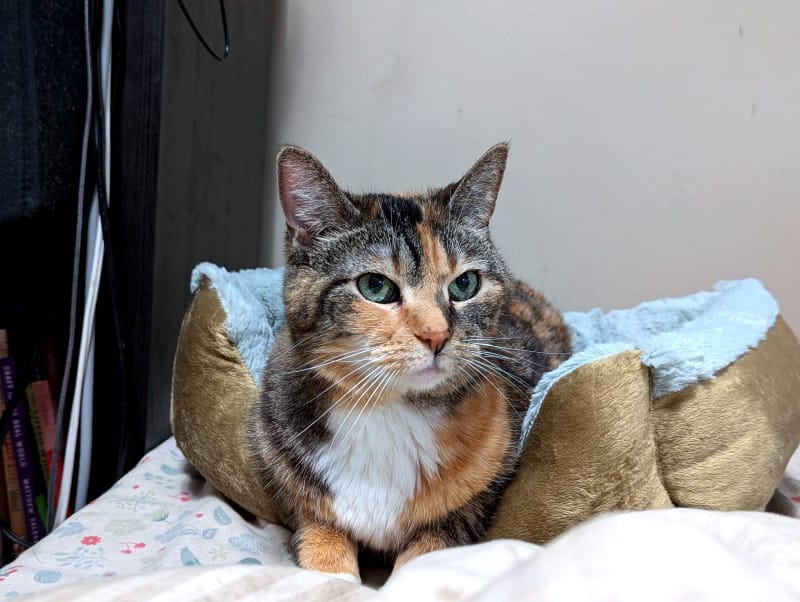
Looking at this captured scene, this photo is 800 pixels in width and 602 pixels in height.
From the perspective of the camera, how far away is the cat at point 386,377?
0.79 metres

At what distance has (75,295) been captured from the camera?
1119mm

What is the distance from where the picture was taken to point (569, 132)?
1538 mm

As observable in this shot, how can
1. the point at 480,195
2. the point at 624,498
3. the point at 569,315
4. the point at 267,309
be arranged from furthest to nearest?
the point at 569,315
the point at 267,309
the point at 480,195
the point at 624,498

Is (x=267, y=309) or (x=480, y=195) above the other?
(x=480, y=195)

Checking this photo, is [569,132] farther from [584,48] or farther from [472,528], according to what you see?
[472,528]

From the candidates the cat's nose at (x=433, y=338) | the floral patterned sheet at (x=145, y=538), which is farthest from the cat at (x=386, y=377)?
the floral patterned sheet at (x=145, y=538)

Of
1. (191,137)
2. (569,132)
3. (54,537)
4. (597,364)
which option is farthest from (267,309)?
(569,132)

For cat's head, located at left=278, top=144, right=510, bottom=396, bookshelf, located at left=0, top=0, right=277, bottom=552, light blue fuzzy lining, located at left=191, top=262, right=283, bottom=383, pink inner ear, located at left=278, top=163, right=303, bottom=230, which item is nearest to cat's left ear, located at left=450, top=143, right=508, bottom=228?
cat's head, located at left=278, top=144, right=510, bottom=396

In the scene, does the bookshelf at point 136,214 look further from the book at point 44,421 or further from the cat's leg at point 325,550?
the cat's leg at point 325,550

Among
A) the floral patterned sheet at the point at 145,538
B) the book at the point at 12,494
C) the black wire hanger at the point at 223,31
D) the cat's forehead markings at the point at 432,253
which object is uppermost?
the black wire hanger at the point at 223,31

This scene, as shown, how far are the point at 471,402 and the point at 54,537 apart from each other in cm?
73

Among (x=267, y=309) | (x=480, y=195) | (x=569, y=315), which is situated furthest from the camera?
(x=569, y=315)

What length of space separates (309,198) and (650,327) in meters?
0.90

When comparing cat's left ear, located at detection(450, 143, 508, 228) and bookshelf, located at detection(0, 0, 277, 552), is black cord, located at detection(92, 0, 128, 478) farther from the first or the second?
cat's left ear, located at detection(450, 143, 508, 228)
